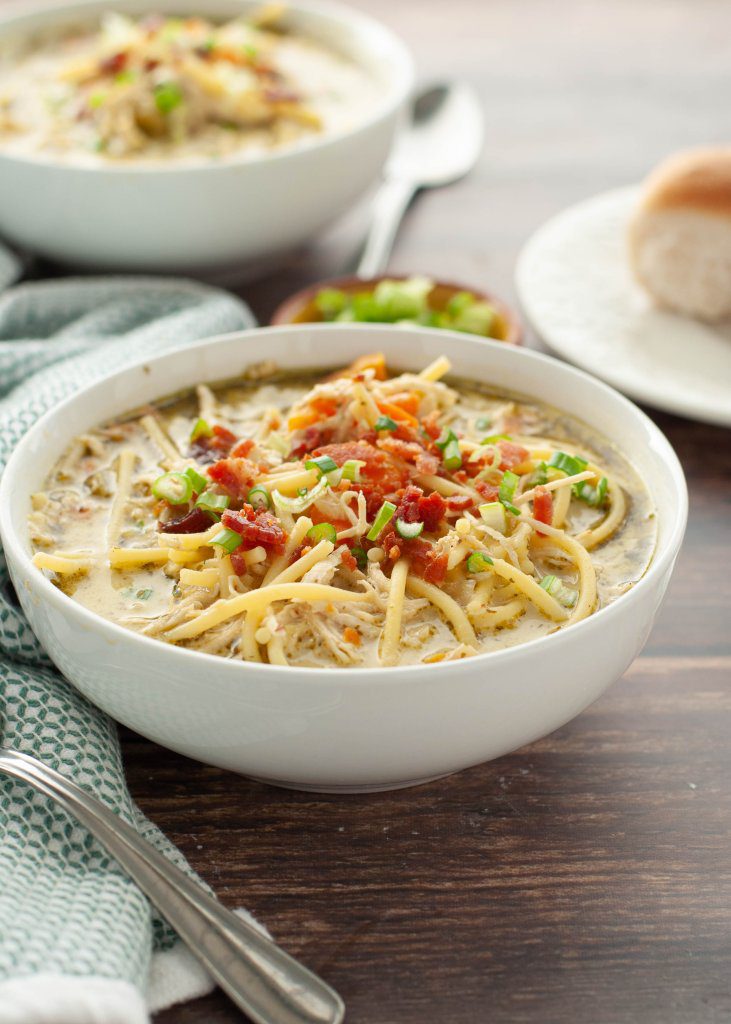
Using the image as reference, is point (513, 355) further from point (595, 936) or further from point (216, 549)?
point (595, 936)

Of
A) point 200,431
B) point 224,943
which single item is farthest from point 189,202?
point 224,943

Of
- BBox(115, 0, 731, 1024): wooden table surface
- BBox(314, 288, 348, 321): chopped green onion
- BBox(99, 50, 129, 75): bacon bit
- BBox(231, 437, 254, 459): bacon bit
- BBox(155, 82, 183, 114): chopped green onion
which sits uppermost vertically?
BBox(99, 50, 129, 75): bacon bit

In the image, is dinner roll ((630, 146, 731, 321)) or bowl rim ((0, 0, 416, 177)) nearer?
bowl rim ((0, 0, 416, 177))

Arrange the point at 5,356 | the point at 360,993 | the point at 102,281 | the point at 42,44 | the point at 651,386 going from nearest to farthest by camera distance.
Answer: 1. the point at 360,993
2. the point at 5,356
3. the point at 651,386
4. the point at 102,281
5. the point at 42,44

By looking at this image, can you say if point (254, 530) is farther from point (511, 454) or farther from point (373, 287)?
point (373, 287)

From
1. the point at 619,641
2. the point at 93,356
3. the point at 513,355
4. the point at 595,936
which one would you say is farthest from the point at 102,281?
the point at 595,936

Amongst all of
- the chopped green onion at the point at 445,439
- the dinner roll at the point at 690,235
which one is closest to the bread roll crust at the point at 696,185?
the dinner roll at the point at 690,235

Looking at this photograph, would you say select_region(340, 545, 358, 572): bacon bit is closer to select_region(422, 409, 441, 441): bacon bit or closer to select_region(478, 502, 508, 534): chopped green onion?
select_region(478, 502, 508, 534): chopped green onion

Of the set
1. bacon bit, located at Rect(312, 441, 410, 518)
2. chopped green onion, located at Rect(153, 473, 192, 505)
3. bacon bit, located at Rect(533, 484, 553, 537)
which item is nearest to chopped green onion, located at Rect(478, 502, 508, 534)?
bacon bit, located at Rect(533, 484, 553, 537)
